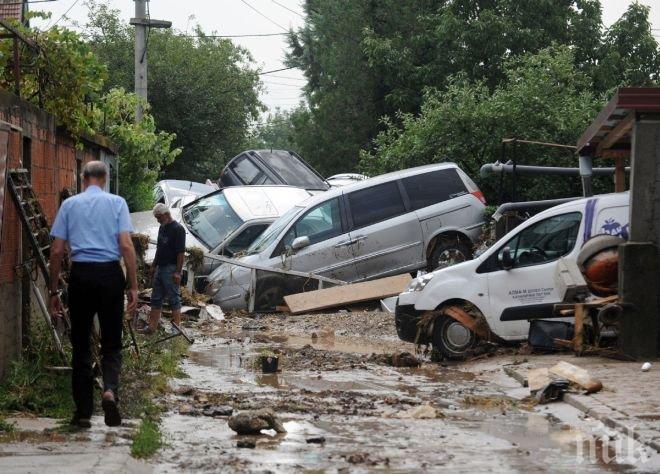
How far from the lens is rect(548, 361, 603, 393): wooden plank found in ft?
32.2

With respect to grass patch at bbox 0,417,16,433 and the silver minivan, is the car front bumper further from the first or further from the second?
grass patch at bbox 0,417,16,433

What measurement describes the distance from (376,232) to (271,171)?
28.5 feet

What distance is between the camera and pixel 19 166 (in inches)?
385

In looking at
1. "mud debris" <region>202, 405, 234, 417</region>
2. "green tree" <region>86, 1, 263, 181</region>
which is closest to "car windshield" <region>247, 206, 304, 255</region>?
"mud debris" <region>202, 405, 234, 417</region>

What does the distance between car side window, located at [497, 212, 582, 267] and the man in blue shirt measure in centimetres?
625

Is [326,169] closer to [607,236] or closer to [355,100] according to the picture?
[355,100]

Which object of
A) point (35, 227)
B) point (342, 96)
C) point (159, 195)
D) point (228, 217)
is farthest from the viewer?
point (342, 96)

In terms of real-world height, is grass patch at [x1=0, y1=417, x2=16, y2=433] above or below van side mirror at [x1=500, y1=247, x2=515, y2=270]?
below

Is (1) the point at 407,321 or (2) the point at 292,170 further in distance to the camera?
(2) the point at 292,170

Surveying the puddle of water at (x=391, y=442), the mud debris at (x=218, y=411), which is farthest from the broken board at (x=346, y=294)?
the mud debris at (x=218, y=411)

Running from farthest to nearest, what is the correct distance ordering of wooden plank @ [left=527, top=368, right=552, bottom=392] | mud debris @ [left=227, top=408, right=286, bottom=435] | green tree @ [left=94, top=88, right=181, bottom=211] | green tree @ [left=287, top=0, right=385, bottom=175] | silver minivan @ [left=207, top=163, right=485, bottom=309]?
green tree @ [left=287, top=0, right=385, bottom=175]
green tree @ [left=94, top=88, right=181, bottom=211]
silver minivan @ [left=207, top=163, right=485, bottom=309]
wooden plank @ [left=527, top=368, right=552, bottom=392]
mud debris @ [left=227, top=408, right=286, bottom=435]

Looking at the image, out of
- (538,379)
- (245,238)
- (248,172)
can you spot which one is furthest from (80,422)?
(248,172)

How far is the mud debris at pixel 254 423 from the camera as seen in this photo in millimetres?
7992

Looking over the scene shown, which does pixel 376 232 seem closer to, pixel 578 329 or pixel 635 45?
pixel 578 329
